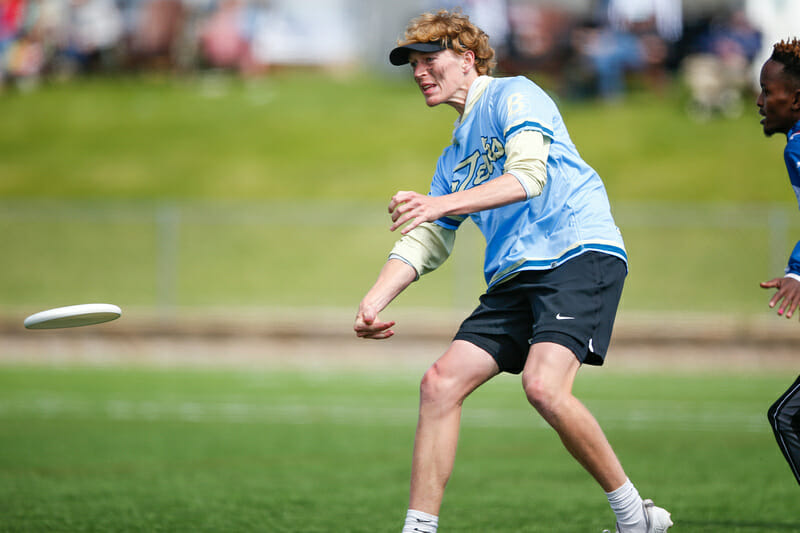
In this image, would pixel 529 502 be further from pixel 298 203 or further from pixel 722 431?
pixel 298 203

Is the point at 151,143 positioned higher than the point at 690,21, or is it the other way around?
the point at 690,21

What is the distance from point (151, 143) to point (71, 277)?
971 cm

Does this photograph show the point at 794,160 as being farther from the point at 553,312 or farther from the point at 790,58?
the point at 553,312

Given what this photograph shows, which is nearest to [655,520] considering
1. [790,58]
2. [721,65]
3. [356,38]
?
[790,58]

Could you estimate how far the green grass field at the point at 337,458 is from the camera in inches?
210

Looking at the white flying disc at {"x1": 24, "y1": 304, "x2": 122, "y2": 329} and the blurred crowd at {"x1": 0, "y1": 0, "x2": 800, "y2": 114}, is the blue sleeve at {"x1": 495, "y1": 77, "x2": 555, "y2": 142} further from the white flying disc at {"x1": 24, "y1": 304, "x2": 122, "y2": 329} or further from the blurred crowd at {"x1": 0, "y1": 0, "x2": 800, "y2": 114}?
→ the blurred crowd at {"x1": 0, "y1": 0, "x2": 800, "y2": 114}

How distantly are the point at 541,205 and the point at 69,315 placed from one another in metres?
2.09

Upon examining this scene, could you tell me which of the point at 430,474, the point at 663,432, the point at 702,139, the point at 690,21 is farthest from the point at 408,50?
the point at 690,21

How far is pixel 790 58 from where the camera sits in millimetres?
4152

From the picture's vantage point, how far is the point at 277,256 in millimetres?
18094

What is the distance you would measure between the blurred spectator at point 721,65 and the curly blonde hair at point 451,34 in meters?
22.0

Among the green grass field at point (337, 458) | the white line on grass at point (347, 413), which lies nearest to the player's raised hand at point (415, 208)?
the green grass field at point (337, 458)

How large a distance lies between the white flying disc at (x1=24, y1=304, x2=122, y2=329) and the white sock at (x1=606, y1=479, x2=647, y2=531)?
2.23 metres

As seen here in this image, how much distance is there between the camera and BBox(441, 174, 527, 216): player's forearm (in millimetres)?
3746
